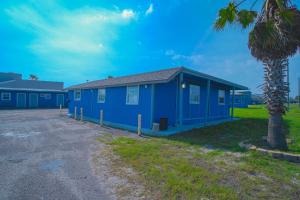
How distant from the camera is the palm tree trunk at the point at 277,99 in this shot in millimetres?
6258

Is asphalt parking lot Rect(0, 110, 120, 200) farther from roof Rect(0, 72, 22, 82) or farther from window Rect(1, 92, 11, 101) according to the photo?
roof Rect(0, 72, 22, 82)

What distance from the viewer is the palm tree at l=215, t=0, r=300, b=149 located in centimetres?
579

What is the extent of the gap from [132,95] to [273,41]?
7.52 meters

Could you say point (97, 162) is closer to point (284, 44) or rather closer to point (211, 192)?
point (211, 192)

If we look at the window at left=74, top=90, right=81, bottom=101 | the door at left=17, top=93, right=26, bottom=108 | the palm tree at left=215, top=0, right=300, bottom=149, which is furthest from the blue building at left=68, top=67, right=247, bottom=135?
the door at left=17, top=93, right=26, bottom=108

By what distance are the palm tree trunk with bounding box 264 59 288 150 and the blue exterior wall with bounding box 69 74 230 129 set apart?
5.30 m

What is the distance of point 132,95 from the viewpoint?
1129 centimetres

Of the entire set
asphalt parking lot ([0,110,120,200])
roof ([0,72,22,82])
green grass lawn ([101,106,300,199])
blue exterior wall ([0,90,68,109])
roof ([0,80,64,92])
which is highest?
roof ([0,72,22,82])

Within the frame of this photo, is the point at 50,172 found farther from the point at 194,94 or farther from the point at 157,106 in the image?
the point at 194,94

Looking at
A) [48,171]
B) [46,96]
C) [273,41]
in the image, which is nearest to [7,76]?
[46,96]

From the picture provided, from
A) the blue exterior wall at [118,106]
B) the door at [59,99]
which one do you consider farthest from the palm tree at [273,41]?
the door at [59,99]

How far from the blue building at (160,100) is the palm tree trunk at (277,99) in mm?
4206

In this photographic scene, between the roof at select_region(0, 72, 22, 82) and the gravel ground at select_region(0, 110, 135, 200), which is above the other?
the roof at select_region(0, 72, 22, 82)

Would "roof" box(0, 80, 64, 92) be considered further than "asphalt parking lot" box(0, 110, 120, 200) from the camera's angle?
Yes
